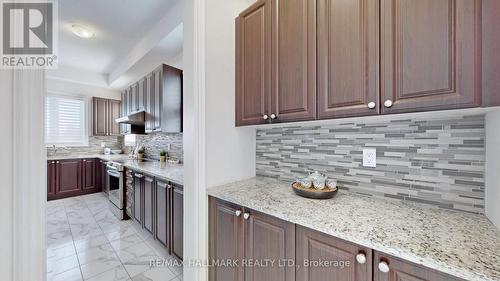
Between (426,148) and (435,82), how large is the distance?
0.40m

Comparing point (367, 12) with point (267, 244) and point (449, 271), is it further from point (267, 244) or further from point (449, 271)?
point (267, 244)

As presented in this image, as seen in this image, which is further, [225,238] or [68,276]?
[68,276]

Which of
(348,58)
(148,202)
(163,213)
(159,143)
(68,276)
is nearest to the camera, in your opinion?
(348,58)

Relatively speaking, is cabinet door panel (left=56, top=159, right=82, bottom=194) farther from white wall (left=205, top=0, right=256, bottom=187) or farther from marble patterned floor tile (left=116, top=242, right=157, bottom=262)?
white wall (left=205, top=0, right=256, bottom=187)

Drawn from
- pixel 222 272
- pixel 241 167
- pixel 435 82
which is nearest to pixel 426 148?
pixel 435 82

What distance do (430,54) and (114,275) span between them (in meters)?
2.67

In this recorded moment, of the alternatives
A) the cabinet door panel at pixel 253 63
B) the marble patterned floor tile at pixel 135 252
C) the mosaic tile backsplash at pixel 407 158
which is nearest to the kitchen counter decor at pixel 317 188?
the mosaic tile backsplash at pixel 407 158

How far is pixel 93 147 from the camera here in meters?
4.82

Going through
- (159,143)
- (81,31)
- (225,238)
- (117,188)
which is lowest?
(117,188)

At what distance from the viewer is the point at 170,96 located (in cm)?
274

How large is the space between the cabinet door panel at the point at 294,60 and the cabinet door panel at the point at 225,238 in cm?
70

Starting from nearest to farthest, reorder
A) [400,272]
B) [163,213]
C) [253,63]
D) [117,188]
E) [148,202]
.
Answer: [400,272] → [253,63] → [163,213] → [148,202] → [117,188]

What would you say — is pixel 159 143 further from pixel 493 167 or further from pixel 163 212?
pixel 493 167
